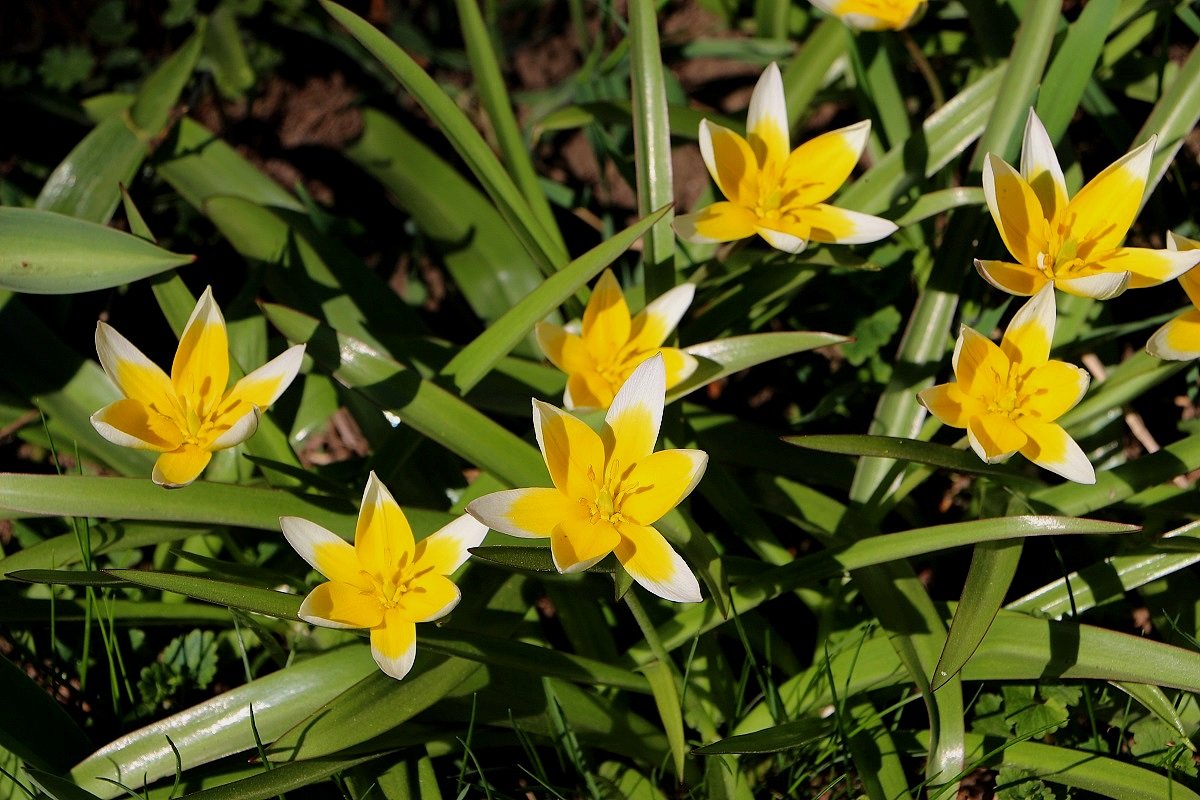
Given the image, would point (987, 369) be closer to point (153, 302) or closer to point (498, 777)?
point (498, 777)

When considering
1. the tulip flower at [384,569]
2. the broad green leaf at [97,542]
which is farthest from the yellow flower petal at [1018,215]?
the broad green leaf at [97,542]

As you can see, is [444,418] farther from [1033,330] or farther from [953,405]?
[1033,330]

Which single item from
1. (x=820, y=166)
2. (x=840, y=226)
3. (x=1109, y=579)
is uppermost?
(x=820, y=166)

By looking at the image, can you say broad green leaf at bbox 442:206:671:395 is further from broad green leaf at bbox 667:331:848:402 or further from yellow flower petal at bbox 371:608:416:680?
yellow flower petal at bbox 371:608:416:680

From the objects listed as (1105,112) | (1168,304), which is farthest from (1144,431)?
(1105,112)

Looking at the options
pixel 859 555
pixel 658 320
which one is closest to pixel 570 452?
pixel 658 320

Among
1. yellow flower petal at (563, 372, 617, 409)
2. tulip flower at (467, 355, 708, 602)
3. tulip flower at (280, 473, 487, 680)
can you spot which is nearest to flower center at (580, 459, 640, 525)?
tulip flower at (467, 355, 708, 602)
